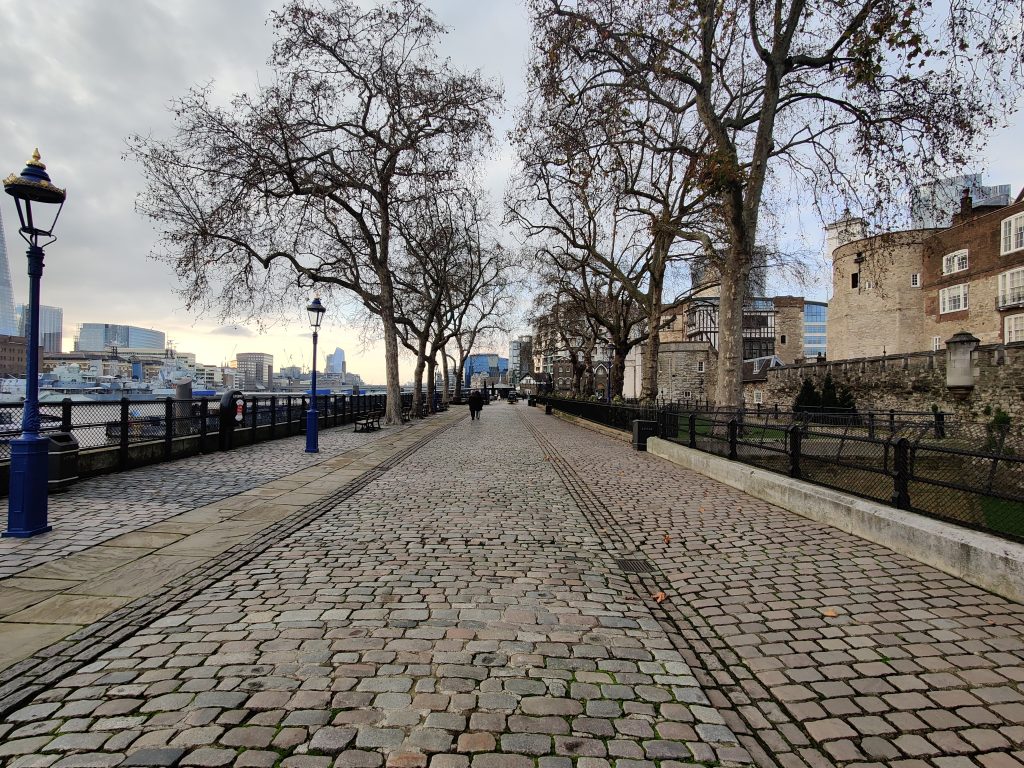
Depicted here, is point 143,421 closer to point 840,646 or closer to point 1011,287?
point 840,646

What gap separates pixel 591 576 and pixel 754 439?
7177 millimetres

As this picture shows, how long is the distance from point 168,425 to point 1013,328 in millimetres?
42109

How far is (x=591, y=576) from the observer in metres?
4.92

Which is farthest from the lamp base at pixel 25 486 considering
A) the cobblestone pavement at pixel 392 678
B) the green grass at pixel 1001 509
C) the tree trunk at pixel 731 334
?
the tree trunk at pixel 731 334

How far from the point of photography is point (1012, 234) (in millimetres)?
31344

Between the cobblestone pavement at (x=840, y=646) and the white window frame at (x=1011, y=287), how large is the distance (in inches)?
1413

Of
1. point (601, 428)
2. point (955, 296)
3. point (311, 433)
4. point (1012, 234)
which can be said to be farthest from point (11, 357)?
point (955, 296)

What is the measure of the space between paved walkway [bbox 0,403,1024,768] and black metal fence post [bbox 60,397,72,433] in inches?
220

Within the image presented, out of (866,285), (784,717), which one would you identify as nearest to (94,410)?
(784,717)

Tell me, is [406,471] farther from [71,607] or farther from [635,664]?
[635,664]

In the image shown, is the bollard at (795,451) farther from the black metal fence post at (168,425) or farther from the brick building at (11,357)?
the brick building at (11,357)

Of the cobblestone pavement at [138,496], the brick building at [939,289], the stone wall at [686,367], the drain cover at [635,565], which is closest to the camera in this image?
the drain cover at [635,565]

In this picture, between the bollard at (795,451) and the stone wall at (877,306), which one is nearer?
the bollard at (795,451)

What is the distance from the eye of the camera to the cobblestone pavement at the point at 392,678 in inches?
95.3
